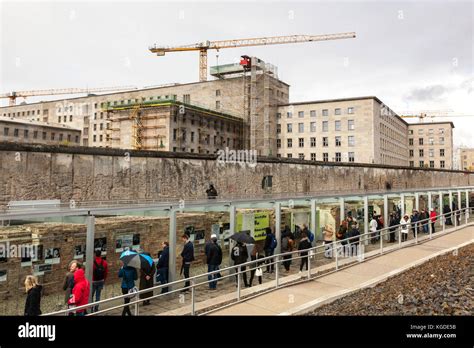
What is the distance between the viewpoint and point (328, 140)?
6544 cm

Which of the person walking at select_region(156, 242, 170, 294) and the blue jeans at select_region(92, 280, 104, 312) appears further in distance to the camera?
the person walking at select_region(156, 242, 170, 294)

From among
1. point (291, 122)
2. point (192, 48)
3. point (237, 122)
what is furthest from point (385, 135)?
point (192, 48)

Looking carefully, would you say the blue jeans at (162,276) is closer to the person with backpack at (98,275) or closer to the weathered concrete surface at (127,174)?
the person with backpack at (98,275)

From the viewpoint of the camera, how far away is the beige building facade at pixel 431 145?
3612 inches

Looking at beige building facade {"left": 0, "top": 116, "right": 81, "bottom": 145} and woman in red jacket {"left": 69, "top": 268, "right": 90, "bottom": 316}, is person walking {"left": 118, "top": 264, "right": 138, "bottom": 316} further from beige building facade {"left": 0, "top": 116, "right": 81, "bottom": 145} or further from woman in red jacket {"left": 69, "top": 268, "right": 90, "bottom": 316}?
beige building facade {"left": 0, "top": 116, "right": 81, "bottom": 145}

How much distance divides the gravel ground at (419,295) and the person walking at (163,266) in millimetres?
3843

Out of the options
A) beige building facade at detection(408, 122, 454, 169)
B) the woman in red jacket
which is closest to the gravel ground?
the woman in red jacket

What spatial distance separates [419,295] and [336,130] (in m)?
59.3

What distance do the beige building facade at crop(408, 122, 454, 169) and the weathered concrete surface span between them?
262 feet

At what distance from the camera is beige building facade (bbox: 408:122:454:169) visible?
301ft

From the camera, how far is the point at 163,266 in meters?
8.98

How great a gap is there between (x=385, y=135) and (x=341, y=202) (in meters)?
60.9

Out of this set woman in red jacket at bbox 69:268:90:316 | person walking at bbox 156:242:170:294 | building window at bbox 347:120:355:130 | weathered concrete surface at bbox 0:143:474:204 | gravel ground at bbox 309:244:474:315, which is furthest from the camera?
building window at bbox 347:120:355:130
